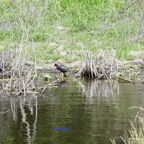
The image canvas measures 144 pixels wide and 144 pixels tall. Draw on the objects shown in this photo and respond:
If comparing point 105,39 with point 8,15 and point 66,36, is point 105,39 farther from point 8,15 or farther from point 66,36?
point 8,15

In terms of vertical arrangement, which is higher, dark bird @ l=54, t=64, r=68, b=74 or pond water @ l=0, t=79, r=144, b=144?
dark bird @ l=54, t=64, r=68, b=74

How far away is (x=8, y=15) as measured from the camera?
23.0m

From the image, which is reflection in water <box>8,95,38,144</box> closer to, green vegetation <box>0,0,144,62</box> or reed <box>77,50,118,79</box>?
reed <box>77,50,118,79</box>

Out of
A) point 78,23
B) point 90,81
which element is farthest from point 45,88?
point 78,23

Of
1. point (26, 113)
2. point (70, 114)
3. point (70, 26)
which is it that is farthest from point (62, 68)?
point (70, 114)

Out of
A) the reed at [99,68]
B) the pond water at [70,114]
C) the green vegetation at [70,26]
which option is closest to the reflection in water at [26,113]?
the pond water at [70,114]

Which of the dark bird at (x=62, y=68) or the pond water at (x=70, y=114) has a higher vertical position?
the dark bird at (x=62, y=68)

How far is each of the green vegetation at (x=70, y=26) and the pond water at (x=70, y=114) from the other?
518cm

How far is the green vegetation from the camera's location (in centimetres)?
2134

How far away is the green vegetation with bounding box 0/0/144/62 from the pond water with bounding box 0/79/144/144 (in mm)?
5177

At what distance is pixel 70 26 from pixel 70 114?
1198 centimetres

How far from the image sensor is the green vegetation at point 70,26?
70.0 ft

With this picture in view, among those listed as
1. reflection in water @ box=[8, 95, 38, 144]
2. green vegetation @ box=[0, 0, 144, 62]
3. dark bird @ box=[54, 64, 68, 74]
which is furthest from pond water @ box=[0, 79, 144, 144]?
green vegetation @ box=[0, 0, 144, 62]

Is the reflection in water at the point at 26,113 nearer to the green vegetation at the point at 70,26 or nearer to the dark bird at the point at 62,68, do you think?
the dark bird at the point at 62,68
